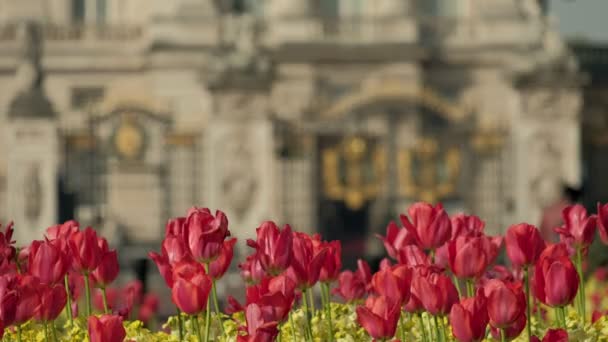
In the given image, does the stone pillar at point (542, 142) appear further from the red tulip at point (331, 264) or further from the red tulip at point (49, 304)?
the red tulip at point (49, 304)

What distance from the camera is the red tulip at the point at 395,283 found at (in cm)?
458

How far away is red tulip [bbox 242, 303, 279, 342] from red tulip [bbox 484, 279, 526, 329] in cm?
67

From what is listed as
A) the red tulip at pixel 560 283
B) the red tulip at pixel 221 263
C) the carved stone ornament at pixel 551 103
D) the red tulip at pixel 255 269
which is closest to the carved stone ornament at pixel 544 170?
the carved stone ornament at pixel 551 103

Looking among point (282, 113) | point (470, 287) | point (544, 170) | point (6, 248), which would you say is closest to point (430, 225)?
point (470, 287)

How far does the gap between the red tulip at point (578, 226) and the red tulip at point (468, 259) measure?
0.72 meters

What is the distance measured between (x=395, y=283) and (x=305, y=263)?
1.45ft

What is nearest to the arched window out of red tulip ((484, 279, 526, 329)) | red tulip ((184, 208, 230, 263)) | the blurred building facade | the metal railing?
the blurred building facade

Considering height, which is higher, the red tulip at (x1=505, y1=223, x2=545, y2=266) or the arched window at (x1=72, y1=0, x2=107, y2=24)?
the arched window at (x1=72, y1=0, x2=107, y2=24)

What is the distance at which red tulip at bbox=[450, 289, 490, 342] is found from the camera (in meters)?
4.31

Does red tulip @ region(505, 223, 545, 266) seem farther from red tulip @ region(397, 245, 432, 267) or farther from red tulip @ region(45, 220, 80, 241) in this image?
red tulip @ region(45, 220, 80, 241)

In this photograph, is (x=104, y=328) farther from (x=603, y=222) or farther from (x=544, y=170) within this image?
(x=544, y=170)

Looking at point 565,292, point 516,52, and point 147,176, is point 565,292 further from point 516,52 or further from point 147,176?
point 516,52

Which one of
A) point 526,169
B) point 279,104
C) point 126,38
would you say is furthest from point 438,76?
point 526,169

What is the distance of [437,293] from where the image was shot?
180 inches
